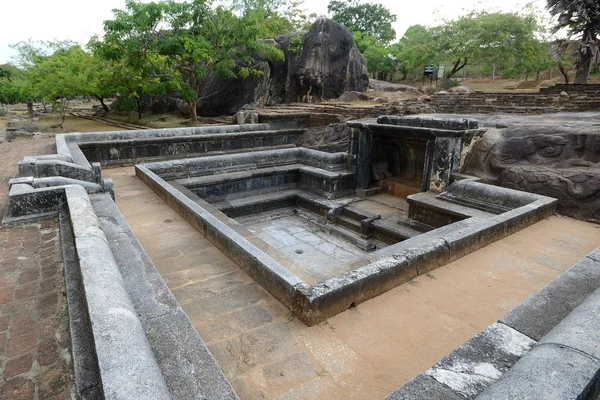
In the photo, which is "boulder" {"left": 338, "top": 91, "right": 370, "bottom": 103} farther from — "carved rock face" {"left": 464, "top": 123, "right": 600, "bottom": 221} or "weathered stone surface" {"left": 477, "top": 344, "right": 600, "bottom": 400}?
"weathered stone surface" {"left": 477, "top": 344, "right": 600, "bottom": 400}

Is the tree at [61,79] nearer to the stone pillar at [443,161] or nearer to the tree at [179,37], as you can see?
the tree at [179,37]

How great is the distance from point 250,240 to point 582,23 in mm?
23196

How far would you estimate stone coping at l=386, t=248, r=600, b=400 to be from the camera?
1.60 m

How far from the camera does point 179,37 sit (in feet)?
37.3

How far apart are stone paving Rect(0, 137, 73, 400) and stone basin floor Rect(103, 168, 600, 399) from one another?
3.13 ft

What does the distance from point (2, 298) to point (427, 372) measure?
3.24 meters

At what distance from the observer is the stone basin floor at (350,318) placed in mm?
2414

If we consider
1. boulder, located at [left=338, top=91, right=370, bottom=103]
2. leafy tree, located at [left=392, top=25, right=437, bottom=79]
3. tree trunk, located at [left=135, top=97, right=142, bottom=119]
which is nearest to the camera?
boulder, located at [left=338, top=91, right=370, bottom=103]

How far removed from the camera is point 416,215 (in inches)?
256

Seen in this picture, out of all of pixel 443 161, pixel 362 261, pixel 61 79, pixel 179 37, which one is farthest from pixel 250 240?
pixel 61 79

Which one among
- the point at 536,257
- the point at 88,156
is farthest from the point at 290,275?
the point at 88,156

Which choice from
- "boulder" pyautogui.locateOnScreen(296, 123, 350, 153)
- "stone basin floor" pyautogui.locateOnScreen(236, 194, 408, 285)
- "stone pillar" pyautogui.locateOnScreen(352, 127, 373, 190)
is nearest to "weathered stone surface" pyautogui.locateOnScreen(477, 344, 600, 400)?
"stone basin floor" pyautogui.locateOnScreen(236, 194, 408, 285)

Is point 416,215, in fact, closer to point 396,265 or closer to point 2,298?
point 396,265

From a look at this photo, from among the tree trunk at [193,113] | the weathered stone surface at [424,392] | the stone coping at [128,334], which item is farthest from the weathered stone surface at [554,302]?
the tree trunk at [193,113]
